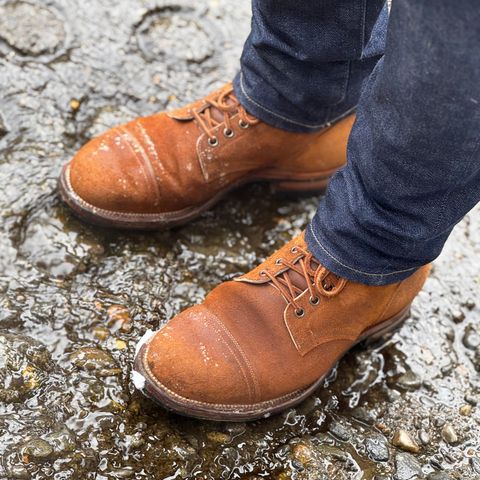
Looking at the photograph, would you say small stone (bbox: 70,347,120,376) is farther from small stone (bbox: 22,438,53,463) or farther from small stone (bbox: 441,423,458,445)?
small stone (bbox: 441,423,458,445)

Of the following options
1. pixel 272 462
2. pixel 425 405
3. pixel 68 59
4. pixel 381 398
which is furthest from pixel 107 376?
pixel 68 59

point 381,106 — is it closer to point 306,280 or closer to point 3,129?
point 306,280

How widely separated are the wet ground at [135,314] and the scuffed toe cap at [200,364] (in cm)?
12

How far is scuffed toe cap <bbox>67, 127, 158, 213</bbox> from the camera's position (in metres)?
1.87

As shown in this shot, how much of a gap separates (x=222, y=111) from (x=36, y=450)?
41.8 inches

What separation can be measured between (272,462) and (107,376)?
1.53ft

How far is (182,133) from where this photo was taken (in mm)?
1938

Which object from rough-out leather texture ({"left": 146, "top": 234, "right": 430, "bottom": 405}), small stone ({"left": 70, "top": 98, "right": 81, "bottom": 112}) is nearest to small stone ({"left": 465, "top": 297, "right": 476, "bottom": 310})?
rough-out leather texture ({"left": 146, "top": 234, "right": 430, "bottom": 405})

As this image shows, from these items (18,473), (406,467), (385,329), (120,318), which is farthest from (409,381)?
(18,473)

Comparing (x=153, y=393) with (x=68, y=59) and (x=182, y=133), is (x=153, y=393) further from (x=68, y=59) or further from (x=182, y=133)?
(x=68, y=59)

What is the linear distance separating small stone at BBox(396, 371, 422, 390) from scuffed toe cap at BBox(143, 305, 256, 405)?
1.54 ft

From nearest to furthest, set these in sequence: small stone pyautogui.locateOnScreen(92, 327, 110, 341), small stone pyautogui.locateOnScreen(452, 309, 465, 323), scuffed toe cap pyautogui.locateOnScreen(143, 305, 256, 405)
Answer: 1. scuffed toe cap pyautogui.locateOnScreen(143, 305, 256, 405)
2. small stone pyautogui.locateOnScreen(92, 327, 110, 341)
3. small stone pyautogui.locateOnScreen(452, 309, 465, 323)

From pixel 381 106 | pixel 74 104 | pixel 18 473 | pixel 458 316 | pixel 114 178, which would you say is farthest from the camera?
pixel 74 104

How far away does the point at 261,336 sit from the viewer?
160cm
